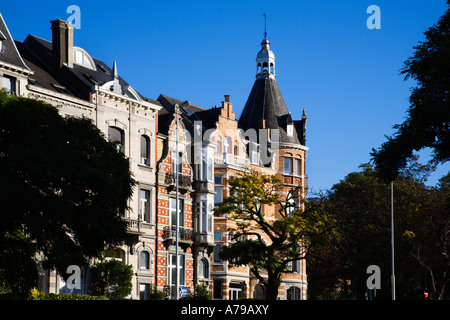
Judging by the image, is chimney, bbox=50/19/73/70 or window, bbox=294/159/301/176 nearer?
chimney, bbox=50/19/73/70

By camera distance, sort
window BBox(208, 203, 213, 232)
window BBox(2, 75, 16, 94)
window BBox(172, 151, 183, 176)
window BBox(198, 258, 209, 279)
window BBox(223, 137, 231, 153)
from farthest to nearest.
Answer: window BBox(223, 137, 231, 153), window BBox(198, 258, 209, 279), window BBox(208, 203, 213, 232), window BBox(172, 151, 183, 176), window BBox(2, 75, 16, 94)

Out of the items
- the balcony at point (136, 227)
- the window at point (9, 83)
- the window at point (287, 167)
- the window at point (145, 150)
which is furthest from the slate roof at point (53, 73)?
the window at point (287, 167)

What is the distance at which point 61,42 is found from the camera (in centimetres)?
5225

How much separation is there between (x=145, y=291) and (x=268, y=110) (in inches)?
966

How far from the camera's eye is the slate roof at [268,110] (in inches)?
2825

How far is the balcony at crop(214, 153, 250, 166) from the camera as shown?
6321cm

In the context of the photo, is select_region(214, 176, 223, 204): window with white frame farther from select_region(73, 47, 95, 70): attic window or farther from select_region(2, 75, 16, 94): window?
select_region(2, 75, 16, 94): window

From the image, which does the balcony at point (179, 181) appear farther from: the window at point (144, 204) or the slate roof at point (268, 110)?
the slate roof at point (268, 110)

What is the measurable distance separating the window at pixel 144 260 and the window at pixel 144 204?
7.42ft

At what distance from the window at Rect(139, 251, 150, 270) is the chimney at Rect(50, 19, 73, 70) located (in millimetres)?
13634

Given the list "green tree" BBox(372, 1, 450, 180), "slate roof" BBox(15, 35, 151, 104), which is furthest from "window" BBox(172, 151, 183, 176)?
"green tree" BBox(372, 1, 450, 180)

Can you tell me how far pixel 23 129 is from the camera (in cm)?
3080

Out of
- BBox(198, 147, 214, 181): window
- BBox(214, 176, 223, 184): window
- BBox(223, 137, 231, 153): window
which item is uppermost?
BBox(223, 137, 231, 153): window

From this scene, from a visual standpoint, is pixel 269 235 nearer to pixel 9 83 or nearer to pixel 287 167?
pixel 9 83
